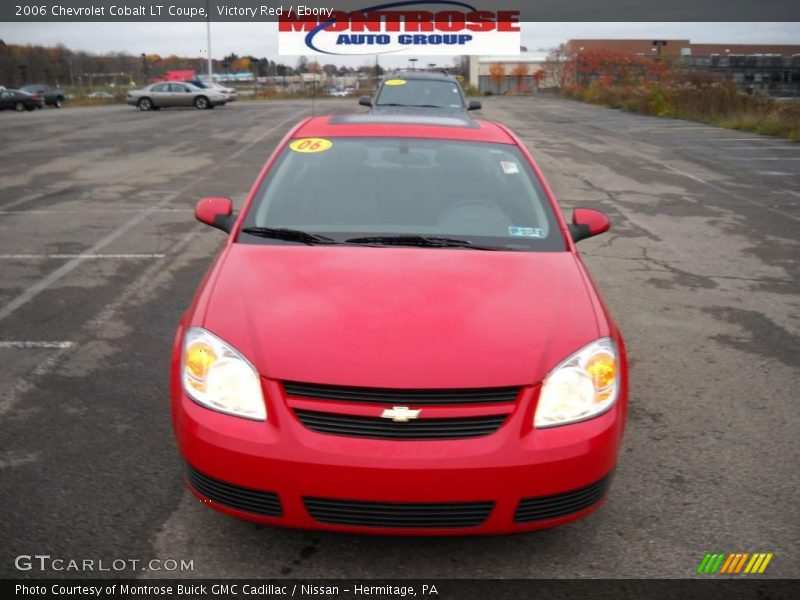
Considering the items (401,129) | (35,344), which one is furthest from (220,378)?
(35,344)

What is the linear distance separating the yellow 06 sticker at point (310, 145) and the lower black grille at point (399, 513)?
236 centimetres

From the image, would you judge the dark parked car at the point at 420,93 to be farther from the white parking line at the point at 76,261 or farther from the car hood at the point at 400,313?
the car hood at the point at 400,313

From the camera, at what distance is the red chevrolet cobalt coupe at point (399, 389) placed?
269cm

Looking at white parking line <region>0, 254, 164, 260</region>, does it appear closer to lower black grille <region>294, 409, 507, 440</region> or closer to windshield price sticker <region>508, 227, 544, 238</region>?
windshield price sticker <region>508, 227, 544, 238</region>

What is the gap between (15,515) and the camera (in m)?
3.28

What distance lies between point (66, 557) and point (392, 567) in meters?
1.21

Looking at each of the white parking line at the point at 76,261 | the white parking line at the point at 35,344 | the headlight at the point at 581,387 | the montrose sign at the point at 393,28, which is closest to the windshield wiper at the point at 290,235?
the headlight at the point at 581,387

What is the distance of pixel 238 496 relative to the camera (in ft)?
9.22

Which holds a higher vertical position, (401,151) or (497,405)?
(401,151)

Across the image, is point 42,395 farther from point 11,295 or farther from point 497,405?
point 497,405

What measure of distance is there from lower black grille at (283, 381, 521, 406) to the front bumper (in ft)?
0.25

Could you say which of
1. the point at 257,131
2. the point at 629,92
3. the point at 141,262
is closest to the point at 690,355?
the point at 141,262

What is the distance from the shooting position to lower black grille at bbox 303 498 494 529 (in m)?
2.71

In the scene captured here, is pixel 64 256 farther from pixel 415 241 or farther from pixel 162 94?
pixel 162 94
